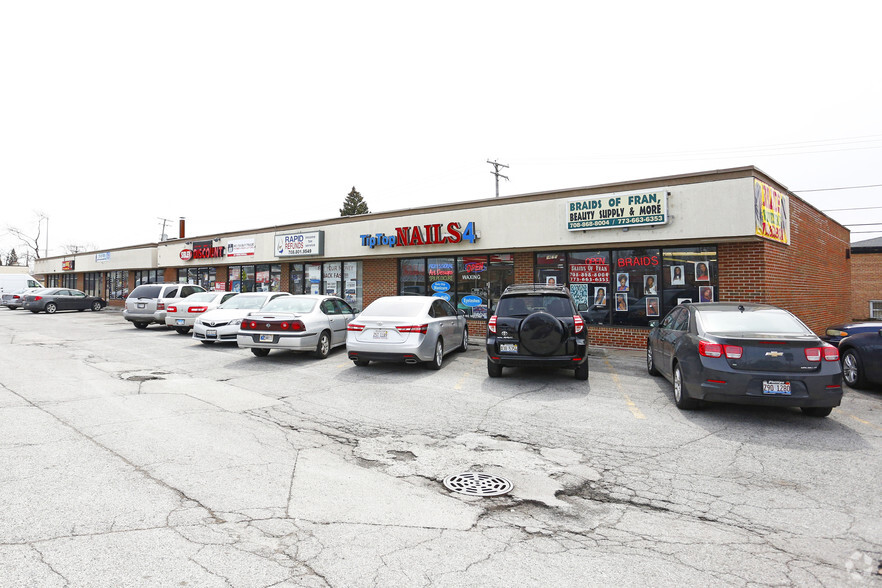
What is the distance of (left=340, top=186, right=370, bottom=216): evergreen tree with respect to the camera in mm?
64312

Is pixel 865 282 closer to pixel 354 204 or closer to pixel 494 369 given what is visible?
pixel 494 369

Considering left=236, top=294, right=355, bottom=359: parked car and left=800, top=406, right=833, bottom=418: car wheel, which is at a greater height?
left=236, top=294, right=355, bottom=359: parked car

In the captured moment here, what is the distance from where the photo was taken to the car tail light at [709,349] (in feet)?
20.6

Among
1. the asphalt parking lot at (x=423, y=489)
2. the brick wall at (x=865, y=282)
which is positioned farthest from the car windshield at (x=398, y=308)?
the brick wall at (x=865, y=282)

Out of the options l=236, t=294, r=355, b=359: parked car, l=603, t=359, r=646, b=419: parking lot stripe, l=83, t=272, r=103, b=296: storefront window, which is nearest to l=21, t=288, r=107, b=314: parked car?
l=83, t=272, r=103, b=296: storefront window

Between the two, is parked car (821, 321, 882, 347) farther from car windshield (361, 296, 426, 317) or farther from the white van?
the white van

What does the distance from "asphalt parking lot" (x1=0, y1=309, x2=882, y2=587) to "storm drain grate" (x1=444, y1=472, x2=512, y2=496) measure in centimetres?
10

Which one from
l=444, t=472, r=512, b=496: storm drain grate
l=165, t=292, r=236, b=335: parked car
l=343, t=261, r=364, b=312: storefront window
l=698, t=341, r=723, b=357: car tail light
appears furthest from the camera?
l=343, t=261, r=364, b=312: storefront window

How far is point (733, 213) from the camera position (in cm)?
1128

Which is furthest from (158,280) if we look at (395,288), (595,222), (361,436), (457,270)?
(361,436)

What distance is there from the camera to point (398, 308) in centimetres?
1022

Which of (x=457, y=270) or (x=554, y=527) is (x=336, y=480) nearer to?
(x=554, y=527)

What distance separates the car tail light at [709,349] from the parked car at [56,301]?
34568 mm

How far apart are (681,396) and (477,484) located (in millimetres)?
4044
